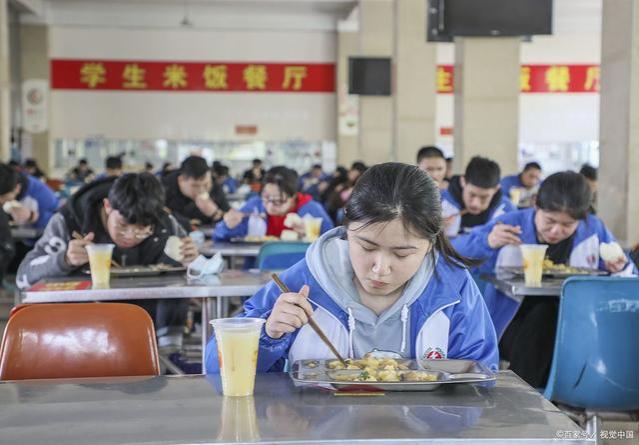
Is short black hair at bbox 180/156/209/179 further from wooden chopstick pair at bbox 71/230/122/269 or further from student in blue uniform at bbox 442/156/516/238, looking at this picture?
wooden chopstick pair at bbox 71/230/122/269

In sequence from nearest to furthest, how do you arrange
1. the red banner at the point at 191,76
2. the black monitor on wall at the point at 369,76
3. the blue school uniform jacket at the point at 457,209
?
1. the blue school uniform jacket at the point at 457,209
2. the black monitor on wall at the point at 369,76
3. the red banner at the point at 191,76

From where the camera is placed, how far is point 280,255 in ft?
14.1

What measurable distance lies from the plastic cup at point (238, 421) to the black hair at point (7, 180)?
5.59 m

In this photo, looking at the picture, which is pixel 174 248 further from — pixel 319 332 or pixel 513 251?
pixel 319 332

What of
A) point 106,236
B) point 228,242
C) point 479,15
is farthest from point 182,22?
point 106,236

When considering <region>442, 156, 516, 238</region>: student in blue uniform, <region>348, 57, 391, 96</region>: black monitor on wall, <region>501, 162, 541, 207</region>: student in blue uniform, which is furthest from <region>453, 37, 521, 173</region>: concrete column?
<region>348, 57, 391, 96</region>: black monitor on wall

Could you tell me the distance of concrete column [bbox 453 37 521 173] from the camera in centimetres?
865

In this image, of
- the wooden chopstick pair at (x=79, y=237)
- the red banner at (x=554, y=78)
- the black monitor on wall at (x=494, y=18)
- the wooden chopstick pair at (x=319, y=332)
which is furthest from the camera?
the red banner at (x=554, y=78)

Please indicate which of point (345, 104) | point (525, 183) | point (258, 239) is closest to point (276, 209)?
point (258, 239)

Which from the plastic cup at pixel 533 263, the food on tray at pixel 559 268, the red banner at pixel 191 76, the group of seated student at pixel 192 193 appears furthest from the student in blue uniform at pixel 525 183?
the red banner at pixel 191 76

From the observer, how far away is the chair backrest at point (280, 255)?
425cm

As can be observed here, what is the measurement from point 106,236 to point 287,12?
15.2m

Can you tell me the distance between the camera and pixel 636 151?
18.2ft

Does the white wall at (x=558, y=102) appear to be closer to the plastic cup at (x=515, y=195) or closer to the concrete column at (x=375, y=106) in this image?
the concrete column at (x=375, y=106)
